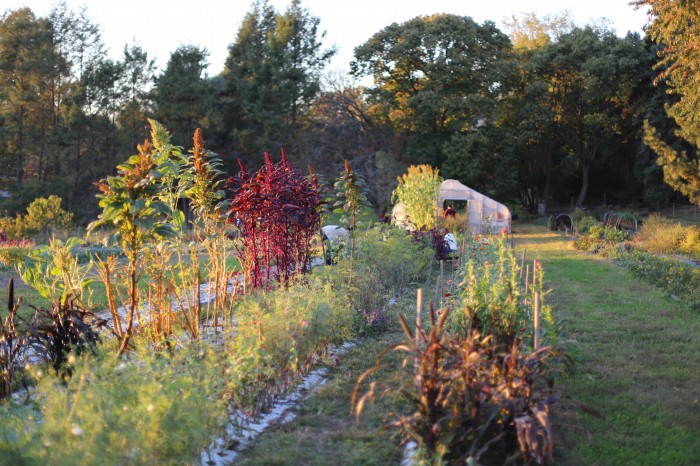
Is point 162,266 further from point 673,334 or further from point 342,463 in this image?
point 673,334

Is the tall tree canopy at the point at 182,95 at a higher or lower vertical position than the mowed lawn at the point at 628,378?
higher

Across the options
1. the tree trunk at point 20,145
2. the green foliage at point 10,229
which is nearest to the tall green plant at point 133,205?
the green foliage at point 10,229

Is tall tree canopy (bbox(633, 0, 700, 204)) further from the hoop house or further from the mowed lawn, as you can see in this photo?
the hoop house

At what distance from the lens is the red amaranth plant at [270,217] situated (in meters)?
6.46

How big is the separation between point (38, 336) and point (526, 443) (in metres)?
3.32

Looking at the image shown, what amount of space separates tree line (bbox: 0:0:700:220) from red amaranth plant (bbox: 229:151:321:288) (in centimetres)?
2000

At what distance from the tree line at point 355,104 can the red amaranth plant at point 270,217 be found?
20.0 m

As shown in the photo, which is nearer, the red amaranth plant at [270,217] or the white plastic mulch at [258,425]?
the white plastic mulch at [258,425]

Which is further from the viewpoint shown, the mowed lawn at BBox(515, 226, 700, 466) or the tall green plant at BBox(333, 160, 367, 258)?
the tall green plant at BBox(333, 160, 367, 258)

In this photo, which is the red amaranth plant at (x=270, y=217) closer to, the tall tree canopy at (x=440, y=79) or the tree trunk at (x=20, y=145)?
the tall tree canopy at (x=440, y=79)

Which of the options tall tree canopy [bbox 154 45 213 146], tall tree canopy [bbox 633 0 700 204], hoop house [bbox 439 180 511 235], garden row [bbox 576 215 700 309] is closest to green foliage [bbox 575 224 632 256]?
garden row [bbox 576 215 700 309]

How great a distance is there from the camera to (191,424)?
2.68m

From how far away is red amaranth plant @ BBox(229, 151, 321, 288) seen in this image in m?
6.46

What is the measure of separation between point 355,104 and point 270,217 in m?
24.3
